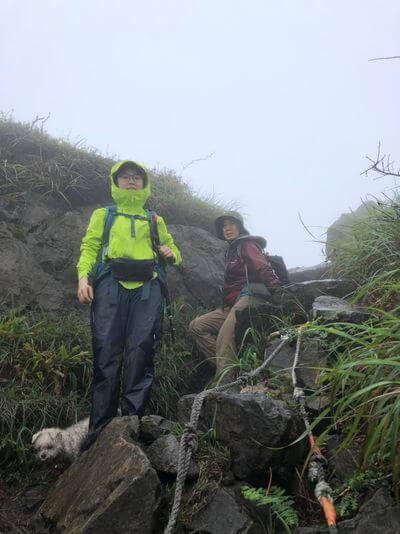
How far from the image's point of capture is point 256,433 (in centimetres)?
273

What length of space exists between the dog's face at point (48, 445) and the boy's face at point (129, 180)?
2606mm

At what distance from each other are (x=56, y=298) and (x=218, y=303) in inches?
96.0

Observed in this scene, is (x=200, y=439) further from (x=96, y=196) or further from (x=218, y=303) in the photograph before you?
(x=96, y=196)

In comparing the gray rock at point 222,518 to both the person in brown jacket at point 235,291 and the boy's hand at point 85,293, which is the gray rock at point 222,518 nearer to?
the boy's hand at point 85,293

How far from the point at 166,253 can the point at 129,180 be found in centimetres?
96

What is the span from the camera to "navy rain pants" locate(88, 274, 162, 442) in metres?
3.79

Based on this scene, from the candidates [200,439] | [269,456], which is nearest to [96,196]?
[200,439]

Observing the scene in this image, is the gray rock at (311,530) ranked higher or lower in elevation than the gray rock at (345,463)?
lower

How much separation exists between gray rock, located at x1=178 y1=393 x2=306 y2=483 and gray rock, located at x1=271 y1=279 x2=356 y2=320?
226 cm

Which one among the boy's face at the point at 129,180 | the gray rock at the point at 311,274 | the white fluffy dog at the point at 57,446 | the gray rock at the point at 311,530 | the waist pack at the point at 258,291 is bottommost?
the white fluffy dog at the point at 57,446

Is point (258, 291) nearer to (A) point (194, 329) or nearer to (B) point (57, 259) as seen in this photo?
(A) point (194, 329)

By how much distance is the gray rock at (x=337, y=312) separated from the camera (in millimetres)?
3990

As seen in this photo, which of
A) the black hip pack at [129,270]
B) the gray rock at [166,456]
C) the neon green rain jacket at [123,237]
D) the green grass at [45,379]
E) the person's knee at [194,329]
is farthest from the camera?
the person's knee at [194,329]

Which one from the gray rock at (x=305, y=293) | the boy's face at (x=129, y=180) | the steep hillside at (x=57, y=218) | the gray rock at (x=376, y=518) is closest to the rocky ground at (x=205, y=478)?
the gray rock at (x=376, y=518)
